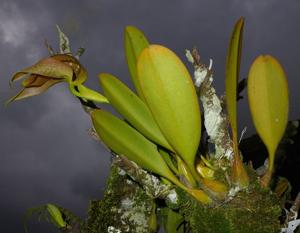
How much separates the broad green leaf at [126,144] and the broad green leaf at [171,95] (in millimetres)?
100

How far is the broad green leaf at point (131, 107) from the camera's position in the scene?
0.88 metres

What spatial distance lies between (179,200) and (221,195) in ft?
0.43

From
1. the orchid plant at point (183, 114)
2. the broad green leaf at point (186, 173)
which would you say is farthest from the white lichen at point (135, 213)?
the broad green leaf at point (186, 173)

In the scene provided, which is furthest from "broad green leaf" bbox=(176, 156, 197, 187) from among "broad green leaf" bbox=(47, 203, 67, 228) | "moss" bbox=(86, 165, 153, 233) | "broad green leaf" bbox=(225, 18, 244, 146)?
"broad green leaf" bbox=(47, 203, 67, 228)

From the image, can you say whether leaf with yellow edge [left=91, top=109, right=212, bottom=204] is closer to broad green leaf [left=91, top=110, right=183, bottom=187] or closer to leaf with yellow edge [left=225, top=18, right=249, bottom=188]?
broad green leaf [left=91, top=110, right=183, bottom=187]

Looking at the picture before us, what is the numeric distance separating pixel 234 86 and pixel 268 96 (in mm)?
63

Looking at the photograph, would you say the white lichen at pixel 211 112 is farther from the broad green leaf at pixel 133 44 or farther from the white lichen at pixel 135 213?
the white lichen at pixel 135 213

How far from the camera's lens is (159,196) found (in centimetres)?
95

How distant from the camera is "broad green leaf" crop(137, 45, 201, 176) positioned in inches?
28.4

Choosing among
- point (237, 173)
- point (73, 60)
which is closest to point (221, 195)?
point (237, 173)

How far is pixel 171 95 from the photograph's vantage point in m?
0.74

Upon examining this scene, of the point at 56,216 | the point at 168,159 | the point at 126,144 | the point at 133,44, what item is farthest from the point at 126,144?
the point at 56,216

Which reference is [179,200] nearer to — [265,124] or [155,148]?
[155,148]

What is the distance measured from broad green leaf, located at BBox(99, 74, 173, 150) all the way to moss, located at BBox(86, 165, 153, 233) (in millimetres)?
249
